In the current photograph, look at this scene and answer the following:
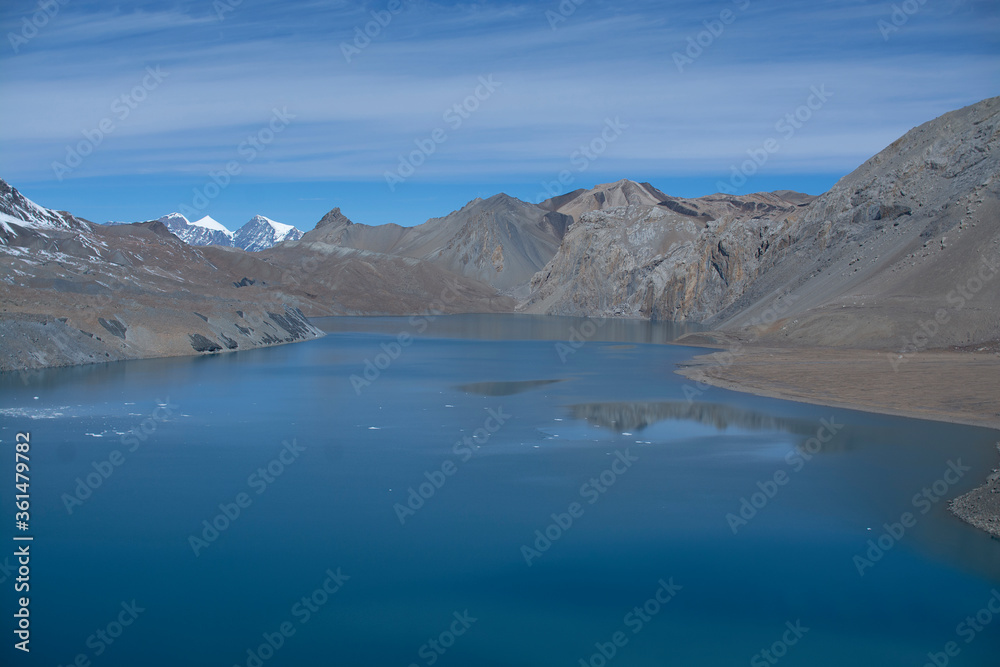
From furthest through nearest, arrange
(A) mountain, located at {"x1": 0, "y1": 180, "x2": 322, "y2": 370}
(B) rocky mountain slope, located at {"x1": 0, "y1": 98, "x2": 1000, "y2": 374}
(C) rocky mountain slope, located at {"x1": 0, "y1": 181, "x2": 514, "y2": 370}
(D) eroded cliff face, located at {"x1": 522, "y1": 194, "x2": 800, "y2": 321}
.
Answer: (D) eroded cliff face, located at {"x1": 522, "y1": 194, "x2": 800, "y2": 321}
(B) rocky mountain slope, located at {"x1": 0, "y1": 98, "x2": 1000, "y2": 374}
(C) rocky mountain slope, located at {"x1": 0, "y1": 181, "x2": 514, "y2": 370}
(A) mountain, located at {"x1": 0, "y1": 180, "x2": 322, "y2": 370}

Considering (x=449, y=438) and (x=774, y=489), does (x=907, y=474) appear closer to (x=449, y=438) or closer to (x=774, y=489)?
(x=774, y=489)

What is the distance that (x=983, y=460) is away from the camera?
1780 centimetres

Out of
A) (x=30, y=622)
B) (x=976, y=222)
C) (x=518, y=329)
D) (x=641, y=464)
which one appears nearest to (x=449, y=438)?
(x=641, y=464)

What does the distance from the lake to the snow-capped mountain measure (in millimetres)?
69909

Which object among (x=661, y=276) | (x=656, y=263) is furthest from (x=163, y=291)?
(x=656, y=263)

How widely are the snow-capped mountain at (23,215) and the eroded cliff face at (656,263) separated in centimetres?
6080

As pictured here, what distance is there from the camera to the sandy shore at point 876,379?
24359mm

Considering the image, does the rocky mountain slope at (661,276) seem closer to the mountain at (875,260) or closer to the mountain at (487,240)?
the mountain at (875,260)

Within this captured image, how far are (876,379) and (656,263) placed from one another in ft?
236

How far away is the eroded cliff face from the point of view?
83125mm

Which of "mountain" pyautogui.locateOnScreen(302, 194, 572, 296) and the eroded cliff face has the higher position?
"mountain" pyautogui.locateOnScreen(302, 194, 572, 296)

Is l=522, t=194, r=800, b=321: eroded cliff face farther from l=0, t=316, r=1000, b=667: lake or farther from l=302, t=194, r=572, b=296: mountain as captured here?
l=0, t=316, r=1000, b=667: lake

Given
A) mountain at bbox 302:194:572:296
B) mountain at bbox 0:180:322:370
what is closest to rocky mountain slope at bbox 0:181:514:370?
mountain at bbox 0:180:322:370

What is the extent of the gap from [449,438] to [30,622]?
11881 millimetres
